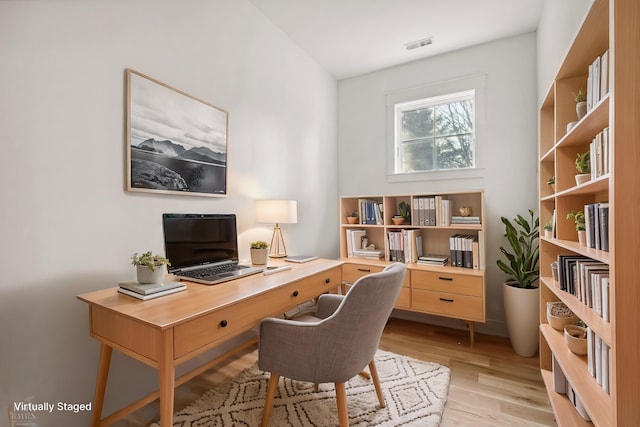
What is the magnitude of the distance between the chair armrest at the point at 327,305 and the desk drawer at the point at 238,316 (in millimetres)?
73

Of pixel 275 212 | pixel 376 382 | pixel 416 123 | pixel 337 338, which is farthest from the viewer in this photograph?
pixel 416 123

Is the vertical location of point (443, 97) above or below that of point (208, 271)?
above

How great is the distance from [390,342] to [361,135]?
224 cm

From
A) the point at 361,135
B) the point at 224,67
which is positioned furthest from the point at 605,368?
the point at 361,135

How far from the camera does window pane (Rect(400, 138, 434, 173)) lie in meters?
3.24

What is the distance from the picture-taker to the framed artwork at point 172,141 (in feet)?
5.48

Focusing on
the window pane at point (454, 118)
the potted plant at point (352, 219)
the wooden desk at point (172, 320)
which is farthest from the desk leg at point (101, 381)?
the window pane at point (454, 118)

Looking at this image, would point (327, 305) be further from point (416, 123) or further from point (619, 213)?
point (416, 123)

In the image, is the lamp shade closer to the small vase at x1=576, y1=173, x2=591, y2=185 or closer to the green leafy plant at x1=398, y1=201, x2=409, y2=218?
the green leafy plant at x1=398, y1=201, x2=409, y2=218

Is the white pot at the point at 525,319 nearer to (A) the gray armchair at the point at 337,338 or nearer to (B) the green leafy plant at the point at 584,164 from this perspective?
(B) the green leafy plant at the point at 584,164

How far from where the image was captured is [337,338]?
51.6 inches

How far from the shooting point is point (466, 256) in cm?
272

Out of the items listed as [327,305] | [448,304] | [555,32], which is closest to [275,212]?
[327,305]

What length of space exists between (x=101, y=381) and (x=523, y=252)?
315cm
